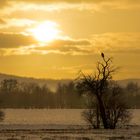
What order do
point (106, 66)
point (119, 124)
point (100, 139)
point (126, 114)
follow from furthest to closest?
point (119, 124), point (126, 114), point (106, 66), point (100, 139)

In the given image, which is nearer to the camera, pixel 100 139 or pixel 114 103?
pixel 100 139

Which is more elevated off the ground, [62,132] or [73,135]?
[62,132]

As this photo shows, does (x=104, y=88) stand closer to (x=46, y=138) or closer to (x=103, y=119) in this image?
(x=103, y=119)

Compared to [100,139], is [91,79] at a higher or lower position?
higher

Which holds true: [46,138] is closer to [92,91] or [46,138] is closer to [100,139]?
[100,139]

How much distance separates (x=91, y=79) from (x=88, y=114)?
515 centimetres

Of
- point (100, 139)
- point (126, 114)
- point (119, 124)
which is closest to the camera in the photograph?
point (100, 139)

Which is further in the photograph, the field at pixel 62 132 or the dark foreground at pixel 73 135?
the field at pixel 62 132

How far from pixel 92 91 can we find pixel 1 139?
72.4 feet

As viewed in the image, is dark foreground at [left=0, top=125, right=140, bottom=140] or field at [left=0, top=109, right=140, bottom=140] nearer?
dark foreground at [left=0, top=125, right=140, bottom=140]

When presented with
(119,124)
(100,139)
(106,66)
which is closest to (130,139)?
(100,139)

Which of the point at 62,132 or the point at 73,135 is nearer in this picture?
the point at 73,135

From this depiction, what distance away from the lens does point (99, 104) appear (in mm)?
69125

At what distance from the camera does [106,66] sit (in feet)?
221
